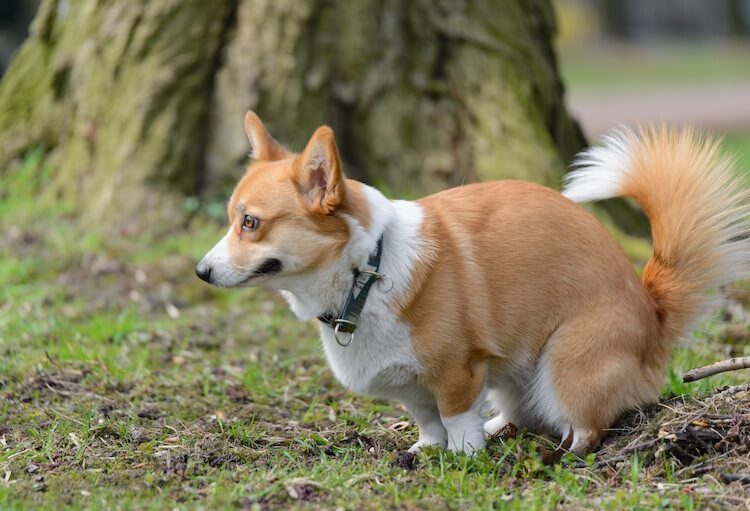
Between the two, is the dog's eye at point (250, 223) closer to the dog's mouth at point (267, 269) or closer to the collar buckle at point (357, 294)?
the dog's mouth at point (267, 269)

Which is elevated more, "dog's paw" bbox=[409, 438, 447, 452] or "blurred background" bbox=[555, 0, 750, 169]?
"dog's paw" bbox=[409, 438, 447, 452]

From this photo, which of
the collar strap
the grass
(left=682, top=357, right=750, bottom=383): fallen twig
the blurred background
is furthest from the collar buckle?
the blurred background

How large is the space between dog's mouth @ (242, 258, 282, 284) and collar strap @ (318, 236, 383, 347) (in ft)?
0.92

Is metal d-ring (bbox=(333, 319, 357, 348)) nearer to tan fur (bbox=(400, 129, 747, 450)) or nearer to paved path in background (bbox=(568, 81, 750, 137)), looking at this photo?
tan fur (bbox=(400, 129, 747, 450))

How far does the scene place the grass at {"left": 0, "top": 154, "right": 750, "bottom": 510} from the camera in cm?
351

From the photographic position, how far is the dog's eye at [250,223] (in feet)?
12.3

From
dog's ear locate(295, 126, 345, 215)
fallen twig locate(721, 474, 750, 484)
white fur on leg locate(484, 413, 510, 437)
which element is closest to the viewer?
fallen twig locate(721, 474, 750, 484)

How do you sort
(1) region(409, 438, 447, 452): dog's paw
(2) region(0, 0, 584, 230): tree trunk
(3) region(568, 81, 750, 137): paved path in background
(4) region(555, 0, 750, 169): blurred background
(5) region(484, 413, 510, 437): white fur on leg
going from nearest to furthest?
1. (1) region(409, 438, 447, 452): dog's paw
2. (5) region(484, 413, 510, 437): white fur on leg
3. (2) region(0, 0, 584, 230): tree trunk
4. (3) region(568, 81, 750, 137): paved path in background
5. (4) region(555, 0, 750, 169): blurred background

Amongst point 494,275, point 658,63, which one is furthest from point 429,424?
point 658,63

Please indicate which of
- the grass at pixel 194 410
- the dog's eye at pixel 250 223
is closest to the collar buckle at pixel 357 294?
the dog's eye at pixel 250 223

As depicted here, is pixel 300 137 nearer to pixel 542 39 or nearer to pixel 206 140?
pixel 206 140

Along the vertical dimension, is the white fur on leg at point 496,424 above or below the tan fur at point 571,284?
below

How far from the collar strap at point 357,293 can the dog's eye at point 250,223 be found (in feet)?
1.29

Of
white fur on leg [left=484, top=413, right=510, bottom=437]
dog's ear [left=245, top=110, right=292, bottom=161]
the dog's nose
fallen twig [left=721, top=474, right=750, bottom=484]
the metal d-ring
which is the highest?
dog's ear [left=245, top=110, right=292, bottom=161]
